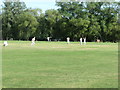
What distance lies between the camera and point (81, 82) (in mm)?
6887

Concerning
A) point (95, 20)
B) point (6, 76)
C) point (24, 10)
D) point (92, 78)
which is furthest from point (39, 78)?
point (24, 10)

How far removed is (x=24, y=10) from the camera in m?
64.0

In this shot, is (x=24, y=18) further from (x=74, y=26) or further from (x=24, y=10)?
(x=74, y=26)

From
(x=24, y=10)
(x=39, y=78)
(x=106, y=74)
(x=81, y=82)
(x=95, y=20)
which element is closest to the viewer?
(x=81, y=82)

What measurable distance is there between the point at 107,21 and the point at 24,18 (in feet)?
64.3

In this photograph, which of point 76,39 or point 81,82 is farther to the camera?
point 76,39

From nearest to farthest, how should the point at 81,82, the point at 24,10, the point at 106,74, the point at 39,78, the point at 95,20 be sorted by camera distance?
1. the point at 81,82
2. the point at 39,78
3. the point at 106,74
4. the point at 95,20
5. the point at 24,10

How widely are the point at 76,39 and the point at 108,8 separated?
10.3m

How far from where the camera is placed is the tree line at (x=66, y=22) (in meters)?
55.4

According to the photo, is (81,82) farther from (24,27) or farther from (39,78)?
(24,27)

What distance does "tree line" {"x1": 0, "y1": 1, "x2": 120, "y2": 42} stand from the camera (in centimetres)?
5544

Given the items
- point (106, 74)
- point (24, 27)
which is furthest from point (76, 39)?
point (106, 74)

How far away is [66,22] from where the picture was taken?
57438mm

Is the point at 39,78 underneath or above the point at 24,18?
underneath
